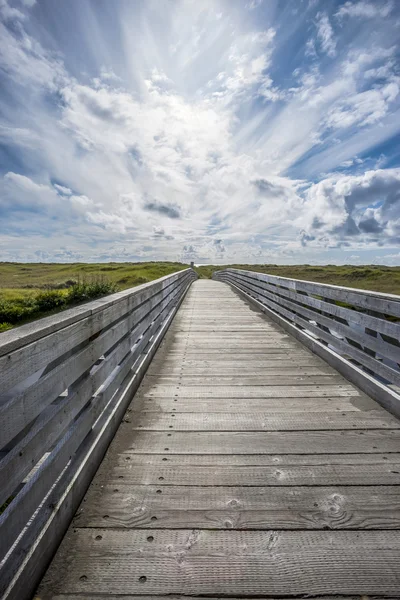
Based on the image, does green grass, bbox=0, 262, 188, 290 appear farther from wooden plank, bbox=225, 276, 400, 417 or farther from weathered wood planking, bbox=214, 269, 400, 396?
wooden plank, bbox=225, 276, 400, 417

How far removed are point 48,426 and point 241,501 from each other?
3.91ft

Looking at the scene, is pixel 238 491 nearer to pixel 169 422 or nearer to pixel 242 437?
pixel 242 437

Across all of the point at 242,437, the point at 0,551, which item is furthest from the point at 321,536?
the point at 0,551

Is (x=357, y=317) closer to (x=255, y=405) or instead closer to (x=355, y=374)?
(x=355, y=374)

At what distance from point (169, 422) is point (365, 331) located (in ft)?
7.69

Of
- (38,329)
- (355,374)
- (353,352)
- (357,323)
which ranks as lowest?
(355,374)

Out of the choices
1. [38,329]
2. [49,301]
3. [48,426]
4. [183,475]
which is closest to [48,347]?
[38,329]

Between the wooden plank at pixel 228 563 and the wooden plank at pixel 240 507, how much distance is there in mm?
60

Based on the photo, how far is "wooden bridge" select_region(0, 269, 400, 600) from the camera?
1516 mm

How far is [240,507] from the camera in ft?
6.58

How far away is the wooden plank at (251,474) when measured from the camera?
7.32ft

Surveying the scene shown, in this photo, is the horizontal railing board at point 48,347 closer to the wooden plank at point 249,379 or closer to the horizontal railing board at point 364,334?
the wooden plank at point 249,379

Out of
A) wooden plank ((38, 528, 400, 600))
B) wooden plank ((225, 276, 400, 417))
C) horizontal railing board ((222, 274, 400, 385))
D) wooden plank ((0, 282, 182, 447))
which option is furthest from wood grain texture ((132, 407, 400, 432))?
wooden plank ((38, 528, 400, 600))

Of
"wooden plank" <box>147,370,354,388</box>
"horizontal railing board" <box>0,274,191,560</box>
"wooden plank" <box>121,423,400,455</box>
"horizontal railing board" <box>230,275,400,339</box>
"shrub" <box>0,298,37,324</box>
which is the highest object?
"horizontal railing board" <box>230,275,400,339</box>
